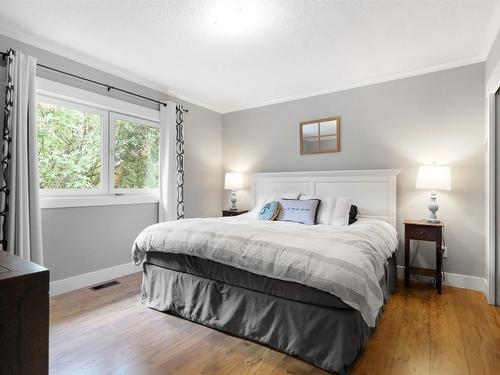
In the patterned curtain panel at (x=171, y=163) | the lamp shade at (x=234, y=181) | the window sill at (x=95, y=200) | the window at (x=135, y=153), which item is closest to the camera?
the window sill at (x=95, y=200)

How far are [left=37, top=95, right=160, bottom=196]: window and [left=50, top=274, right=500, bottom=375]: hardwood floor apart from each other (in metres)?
1.22

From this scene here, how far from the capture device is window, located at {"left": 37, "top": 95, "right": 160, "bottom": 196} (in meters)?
2.79

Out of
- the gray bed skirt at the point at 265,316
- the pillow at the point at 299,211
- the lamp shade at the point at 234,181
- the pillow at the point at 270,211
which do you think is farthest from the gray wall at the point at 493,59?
the lamp shade at the point at 234,181

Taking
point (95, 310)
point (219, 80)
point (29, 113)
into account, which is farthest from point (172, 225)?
point (219, 80)

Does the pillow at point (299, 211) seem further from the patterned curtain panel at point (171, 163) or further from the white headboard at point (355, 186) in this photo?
the patterned curtain panel at point (171, 163)

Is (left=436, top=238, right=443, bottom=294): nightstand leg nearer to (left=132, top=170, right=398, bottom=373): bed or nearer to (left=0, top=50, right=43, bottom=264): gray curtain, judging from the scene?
(left=132, top=170, right=398, bottom=373): bed

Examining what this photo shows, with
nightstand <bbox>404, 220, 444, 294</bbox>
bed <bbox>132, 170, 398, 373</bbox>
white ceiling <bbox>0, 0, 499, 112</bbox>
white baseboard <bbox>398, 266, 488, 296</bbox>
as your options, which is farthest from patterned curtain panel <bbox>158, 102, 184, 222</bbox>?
white baseboard <bbox>398, 266, 488, 296</bbox>

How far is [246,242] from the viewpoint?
197 centimetres

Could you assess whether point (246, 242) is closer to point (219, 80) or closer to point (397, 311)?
point (397, 311)

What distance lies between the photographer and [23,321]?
0.56m

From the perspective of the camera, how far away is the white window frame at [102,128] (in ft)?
8.97

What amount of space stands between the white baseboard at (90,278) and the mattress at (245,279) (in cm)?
98

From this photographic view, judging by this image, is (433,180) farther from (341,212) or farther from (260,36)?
(260,36)

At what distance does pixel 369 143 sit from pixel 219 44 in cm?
212
